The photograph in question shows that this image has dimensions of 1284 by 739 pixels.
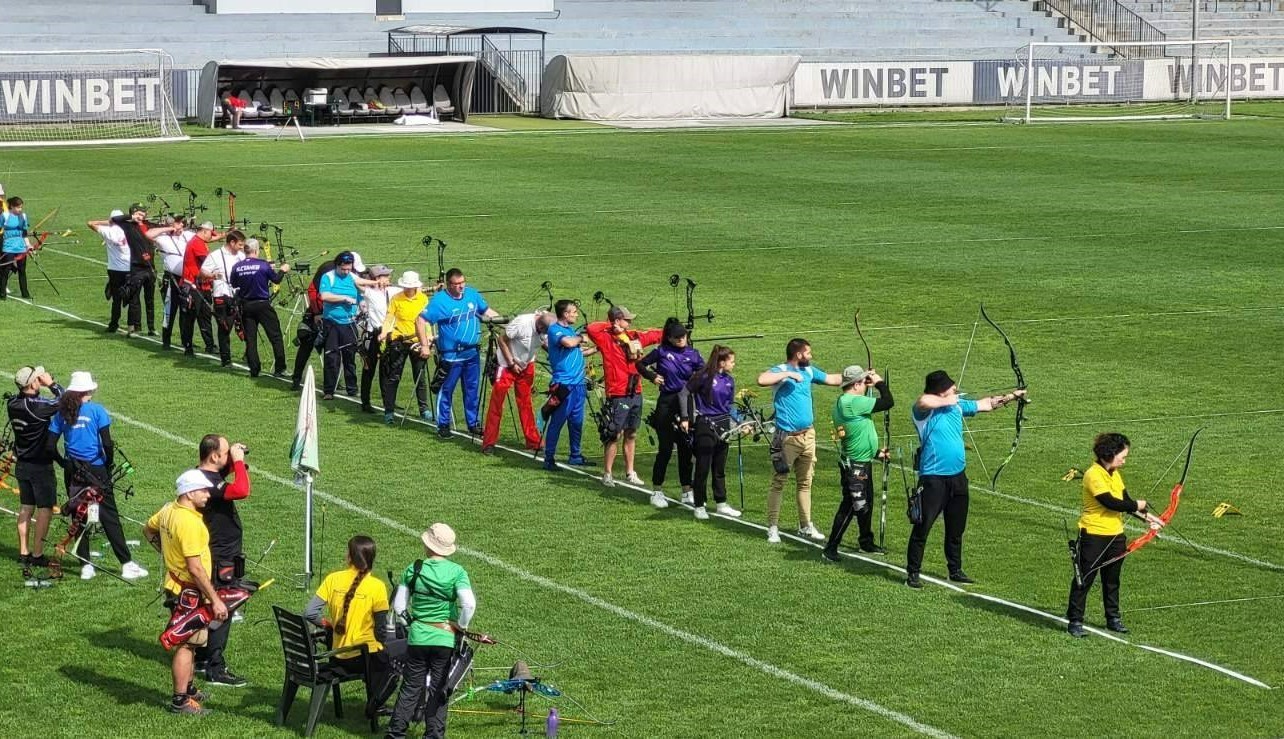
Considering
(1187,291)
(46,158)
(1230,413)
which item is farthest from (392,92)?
(1230,413)

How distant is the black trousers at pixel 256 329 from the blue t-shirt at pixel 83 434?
8535mm

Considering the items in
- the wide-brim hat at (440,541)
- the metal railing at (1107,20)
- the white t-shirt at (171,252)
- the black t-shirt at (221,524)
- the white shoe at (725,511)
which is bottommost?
the white shoe at (725,511)

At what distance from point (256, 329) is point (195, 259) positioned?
1854mm

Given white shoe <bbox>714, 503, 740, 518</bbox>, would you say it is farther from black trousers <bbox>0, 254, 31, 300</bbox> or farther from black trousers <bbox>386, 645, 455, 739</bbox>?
black trousers <bbox>0, 254, 31, 300</bbox>

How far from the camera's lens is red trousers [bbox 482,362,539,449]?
20.2 metres

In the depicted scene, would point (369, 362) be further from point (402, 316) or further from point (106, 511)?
point (106, 511)

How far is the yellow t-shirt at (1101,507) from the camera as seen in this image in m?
14.2

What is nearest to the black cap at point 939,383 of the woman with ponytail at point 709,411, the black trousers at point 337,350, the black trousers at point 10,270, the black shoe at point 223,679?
the woman with ponytail at point 709,411

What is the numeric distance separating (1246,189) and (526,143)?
2027 cm

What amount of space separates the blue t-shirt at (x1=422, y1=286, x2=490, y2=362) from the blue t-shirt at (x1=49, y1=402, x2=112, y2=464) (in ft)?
19.9

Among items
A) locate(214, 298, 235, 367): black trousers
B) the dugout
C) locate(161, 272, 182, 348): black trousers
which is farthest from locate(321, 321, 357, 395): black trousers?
the dugout

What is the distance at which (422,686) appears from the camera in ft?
39.0

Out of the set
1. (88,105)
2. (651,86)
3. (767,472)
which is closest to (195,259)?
(767,472)

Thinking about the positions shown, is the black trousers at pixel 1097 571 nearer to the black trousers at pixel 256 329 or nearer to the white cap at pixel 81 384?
the white cap at pixel 81 384
